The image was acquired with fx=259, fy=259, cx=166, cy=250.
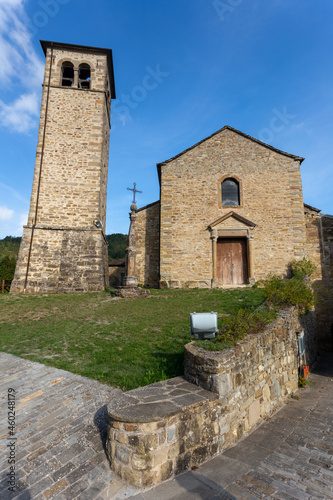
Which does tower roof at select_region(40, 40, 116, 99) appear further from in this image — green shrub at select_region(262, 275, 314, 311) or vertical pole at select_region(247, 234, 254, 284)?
green shrub at select_region(262, 275, 314, 311)

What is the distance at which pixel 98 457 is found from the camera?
111 inches

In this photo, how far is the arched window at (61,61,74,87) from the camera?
15815 millimetres

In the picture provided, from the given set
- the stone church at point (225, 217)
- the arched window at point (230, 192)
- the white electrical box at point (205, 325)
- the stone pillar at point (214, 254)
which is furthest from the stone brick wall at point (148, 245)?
the white electrical box at point (205, 325)

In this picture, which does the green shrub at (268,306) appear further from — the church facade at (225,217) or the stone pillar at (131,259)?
the stone pillar at (131,259)

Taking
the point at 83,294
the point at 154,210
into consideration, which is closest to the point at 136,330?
the point at 83,294

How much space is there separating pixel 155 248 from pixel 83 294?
487cm

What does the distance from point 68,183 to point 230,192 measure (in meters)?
9.07

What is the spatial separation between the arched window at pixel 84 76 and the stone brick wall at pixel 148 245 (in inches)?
349

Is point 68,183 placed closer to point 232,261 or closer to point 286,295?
point 232,261

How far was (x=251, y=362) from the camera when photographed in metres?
4.18

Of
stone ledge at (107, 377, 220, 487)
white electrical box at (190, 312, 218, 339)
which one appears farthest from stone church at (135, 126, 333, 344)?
stone ledge at (107, 377, 220, 487)

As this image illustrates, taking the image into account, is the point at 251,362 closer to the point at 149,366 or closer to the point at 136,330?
the point at 149,366

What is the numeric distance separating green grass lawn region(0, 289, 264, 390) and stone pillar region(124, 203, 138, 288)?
112cm

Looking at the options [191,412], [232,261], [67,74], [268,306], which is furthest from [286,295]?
[67,74]
